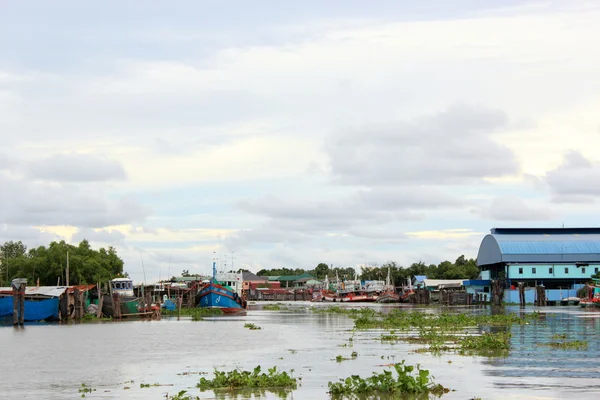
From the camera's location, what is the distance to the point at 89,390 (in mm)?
27922

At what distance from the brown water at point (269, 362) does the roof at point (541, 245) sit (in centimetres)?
7396

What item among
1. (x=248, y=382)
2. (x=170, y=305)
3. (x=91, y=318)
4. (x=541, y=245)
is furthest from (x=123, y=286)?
(x=248, y=382)

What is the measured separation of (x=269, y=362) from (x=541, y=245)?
339ft

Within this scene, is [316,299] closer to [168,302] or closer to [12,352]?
[168,302]

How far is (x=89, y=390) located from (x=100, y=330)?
117ft

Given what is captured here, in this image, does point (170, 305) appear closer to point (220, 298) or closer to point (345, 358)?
point (220, 298)

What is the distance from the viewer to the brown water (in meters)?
26.8

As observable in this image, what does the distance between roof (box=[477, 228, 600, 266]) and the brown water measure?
243ft

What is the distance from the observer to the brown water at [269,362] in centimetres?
2678

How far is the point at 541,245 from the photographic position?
431 ft

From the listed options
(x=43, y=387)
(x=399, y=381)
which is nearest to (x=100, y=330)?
(x=43, y=387)

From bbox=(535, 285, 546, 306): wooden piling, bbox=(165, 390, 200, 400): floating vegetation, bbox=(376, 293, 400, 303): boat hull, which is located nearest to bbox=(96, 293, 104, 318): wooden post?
bbox=(165, 390, 200, 400): floating vegetation

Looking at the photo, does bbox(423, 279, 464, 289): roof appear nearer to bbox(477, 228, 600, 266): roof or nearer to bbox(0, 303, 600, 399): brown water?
bbox(477, 228, 600, 266): roof

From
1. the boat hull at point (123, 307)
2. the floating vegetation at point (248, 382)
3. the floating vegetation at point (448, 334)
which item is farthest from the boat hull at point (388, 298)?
the floating vegetation at point (248, 382)
